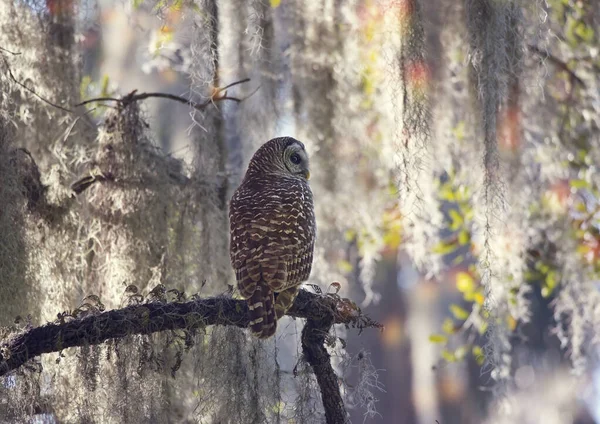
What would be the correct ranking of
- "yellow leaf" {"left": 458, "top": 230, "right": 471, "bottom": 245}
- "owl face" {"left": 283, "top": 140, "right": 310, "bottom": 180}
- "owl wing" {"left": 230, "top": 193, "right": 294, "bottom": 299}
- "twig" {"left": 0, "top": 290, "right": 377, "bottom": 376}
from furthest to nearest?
1. "yellow leaf" {"left": 458, "top": 230, "right": 471, "bottom": 245}
2. "owl face" {"left": 283, "top": 140, "right": 310, "bottom": 180}
3. "owl wing" {"left": 230, "top": 193, "right": 294, "bottom": 299}
4. "twig" {"left": 0, "top": 290, "right": 377, "bottom": 376}

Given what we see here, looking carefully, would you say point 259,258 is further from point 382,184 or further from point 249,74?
point 382,184

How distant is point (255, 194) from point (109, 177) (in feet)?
1.76

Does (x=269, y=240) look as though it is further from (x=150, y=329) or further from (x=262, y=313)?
(x=150, y=329)

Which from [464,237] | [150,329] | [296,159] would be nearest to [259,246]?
[150,329]

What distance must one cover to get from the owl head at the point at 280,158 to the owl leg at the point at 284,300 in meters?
0.83

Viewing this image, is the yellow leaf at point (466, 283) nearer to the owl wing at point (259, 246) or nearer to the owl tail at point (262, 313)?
the owl wing at point (259, 246)

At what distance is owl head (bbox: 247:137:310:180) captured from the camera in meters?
3.85

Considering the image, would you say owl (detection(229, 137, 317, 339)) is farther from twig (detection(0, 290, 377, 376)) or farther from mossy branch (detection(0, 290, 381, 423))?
twig (detection(0, 290, 377, 376))

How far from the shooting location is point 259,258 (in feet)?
10.4

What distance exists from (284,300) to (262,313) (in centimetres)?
19

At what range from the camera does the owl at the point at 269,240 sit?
2945 millimetres

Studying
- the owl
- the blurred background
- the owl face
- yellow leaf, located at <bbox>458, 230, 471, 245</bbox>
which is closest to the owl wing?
the owl

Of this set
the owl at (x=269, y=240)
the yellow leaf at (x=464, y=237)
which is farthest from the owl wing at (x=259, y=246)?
the yellow leaf at (x=464, y=237)

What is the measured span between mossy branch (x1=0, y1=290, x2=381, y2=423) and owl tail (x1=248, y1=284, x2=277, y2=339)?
0.03m
